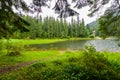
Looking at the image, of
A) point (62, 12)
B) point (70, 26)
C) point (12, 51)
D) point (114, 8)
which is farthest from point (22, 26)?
point (70, 26)

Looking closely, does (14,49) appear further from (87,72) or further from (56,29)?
(56,29)

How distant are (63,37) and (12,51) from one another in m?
67.9

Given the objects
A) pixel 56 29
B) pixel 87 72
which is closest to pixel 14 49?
pixel 87 72

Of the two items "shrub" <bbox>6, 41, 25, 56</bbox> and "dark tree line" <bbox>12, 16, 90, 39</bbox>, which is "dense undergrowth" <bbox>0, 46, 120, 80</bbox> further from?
"dark tree line" <bbox>12, 16, 90, 39</bbox>

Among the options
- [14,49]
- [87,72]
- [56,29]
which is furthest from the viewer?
[56,29]

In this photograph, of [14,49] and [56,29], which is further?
[56,29]

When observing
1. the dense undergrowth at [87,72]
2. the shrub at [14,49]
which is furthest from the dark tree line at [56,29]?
the dense undergrowth at [87,72]

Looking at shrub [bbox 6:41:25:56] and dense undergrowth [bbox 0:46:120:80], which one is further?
shrub [bbox 6:41:25:56]

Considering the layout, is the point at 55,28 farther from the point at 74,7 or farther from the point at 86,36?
the point at 74,7

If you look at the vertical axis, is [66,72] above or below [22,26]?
below

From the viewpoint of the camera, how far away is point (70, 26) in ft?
308

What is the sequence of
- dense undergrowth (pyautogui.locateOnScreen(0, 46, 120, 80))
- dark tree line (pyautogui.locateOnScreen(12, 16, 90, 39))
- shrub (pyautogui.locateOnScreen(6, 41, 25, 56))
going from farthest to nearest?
dark tree line (pyautogui.locateOnScreen(12, 16, 90, 39)), shrub (pyautogui.locateOnScreen(6, 41, 25, 56)), dense undergrowth (pyautogui.locateOnScreen(0, 46, 120, 80))

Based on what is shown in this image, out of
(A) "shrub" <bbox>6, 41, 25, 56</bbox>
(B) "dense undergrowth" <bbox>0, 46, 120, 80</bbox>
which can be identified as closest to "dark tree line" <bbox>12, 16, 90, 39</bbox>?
(A) "shrub" <bbox>6, 41, 25, 56</bbox>

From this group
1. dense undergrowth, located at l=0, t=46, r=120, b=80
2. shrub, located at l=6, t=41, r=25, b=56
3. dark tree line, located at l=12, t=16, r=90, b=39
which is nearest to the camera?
dense undergrowth, located at l=0, t=46, r=120, b=80
